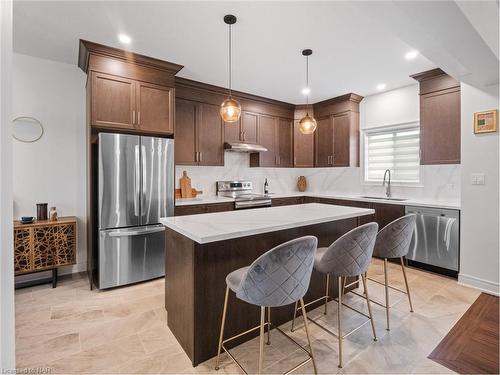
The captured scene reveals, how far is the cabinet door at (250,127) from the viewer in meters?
4.69

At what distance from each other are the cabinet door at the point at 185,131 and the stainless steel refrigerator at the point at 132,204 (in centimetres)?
61

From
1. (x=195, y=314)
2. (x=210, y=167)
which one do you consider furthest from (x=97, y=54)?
(x=195, y=314)

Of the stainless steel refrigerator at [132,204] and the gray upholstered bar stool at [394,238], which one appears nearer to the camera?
the gray upholstered bar stool at [394,238]

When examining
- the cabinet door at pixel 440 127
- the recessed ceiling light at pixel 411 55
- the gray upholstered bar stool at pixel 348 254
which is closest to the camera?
the gray upholstered bar stool at pixel 348 254

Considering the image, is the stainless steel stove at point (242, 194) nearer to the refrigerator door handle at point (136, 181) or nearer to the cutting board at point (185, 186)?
the cutting board at point (185, 186)

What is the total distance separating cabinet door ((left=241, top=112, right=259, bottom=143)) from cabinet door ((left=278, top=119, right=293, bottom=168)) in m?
0.58

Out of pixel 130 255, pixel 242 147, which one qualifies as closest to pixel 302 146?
pixel 242 147

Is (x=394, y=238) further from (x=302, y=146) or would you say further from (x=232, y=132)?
(x=302, y=146)

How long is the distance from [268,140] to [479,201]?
324cm

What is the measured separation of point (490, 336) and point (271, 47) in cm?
337

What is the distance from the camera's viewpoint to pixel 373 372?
1743mm

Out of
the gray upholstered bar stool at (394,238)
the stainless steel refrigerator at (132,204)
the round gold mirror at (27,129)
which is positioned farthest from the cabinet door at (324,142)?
the round gold mirror at (27,129)

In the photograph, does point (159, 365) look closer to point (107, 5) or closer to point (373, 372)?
point (373, 372)

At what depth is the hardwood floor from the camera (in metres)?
1.82
